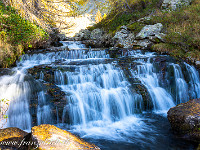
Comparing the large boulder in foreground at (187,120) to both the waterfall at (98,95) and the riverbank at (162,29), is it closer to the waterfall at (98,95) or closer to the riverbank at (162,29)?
the waterfall at (98,95)

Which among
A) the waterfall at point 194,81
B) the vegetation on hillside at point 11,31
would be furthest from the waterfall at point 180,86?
the vegetation on hillside at point 11,31

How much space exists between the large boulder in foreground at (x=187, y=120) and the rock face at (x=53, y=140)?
112 inches

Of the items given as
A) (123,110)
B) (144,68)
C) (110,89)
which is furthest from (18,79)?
(144,68)

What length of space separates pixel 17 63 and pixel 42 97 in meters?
4.54

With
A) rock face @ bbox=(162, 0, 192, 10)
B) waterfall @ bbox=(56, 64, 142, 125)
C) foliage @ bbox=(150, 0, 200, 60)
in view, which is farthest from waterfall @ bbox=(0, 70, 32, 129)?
rock face @ bbox=(162, 0, 192, 10)

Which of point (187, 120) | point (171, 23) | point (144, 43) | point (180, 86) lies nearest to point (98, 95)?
point (187, 120)

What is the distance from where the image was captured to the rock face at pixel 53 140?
2938 mm

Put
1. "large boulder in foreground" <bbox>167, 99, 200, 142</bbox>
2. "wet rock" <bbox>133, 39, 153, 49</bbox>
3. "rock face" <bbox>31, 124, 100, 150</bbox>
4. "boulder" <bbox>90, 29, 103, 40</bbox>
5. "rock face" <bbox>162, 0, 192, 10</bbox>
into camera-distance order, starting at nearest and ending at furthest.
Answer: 1. "rock face" <bbox>31, 124, 100, 150</bbox>
2. "large boulder in foreground" <bbox>167, 99, 200, 142</bbox>
3. "wet rock" <bbox>133, 39, 153, 49</bbox>
4. "rock face" <bbox>162, 0, 192, 10</bbox>
5. "boulder" <bbox>90, 29, 103, 40</bbox>

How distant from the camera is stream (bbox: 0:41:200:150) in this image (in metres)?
5.27

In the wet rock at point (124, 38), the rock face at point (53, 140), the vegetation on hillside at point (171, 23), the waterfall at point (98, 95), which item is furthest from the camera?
the wet rock at point (124, 38)

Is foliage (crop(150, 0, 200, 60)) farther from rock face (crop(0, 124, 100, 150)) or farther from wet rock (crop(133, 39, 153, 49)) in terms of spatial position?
rock face (crop(0, 124, 100, 150))

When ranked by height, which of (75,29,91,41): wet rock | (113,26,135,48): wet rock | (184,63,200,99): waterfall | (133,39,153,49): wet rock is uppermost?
(75,29,91,41): wet rock

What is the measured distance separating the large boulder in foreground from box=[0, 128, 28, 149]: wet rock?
14.1 ft

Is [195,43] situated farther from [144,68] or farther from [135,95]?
[135,95]
